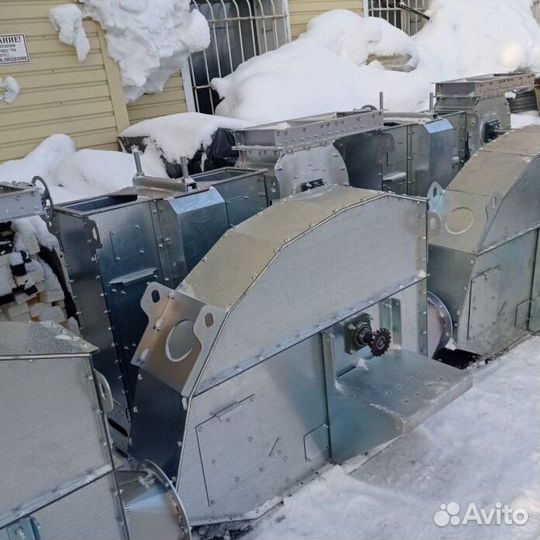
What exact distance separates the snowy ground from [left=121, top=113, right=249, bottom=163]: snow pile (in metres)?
2.84

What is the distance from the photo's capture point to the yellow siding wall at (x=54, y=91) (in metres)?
4.64

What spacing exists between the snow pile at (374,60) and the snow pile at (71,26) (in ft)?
4.77

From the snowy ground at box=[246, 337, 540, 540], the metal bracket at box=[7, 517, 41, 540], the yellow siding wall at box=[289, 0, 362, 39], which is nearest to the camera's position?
the metal bracket at box=[7, 517, 41, 540]

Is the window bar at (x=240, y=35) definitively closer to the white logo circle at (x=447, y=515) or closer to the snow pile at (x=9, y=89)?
the snow pile at (x=9, y=89)

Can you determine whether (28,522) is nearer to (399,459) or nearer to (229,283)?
(229,283)

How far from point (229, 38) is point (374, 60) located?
188cm

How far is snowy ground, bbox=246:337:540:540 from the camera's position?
225 cm

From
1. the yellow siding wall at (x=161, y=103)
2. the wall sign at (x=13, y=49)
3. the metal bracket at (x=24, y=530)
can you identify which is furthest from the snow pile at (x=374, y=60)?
the metal bracket at (x=24, y=530)

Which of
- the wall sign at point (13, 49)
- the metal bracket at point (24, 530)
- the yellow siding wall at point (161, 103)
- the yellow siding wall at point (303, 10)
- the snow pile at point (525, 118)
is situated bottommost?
the metal bracket at point (24, 530)

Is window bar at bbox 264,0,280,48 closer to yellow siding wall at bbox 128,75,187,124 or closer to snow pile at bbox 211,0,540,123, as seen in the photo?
snow pile at bbox 211,0,540,123

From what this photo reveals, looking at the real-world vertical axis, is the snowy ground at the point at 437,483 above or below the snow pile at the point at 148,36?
below

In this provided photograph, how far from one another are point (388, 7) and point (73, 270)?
746 cm

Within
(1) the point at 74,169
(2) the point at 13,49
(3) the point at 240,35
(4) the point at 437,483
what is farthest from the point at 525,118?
(4) the point at 437,483

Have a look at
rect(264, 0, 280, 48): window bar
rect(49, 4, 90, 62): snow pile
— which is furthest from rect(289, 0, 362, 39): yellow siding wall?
rect(49, 4, 90, 62): snow pile
